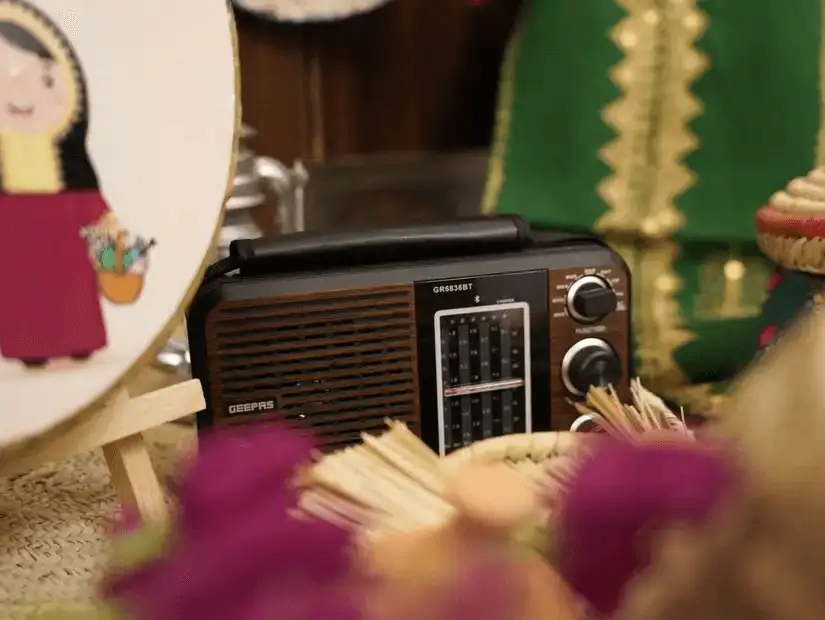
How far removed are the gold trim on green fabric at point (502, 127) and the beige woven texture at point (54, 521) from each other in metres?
0.47

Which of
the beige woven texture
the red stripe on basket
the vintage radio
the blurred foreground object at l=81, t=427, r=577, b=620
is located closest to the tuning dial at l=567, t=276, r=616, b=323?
the vintage radio

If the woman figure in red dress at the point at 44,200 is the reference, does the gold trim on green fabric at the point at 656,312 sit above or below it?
below

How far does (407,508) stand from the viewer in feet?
1.50

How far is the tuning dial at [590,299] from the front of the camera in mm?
781

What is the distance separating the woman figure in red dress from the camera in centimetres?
55

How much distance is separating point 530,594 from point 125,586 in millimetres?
115

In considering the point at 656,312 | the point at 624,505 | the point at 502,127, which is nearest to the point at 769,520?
the point at 624,505

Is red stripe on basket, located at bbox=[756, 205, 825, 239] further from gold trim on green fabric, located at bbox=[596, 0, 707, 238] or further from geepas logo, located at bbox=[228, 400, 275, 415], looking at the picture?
geepas logo, located at bbox=[228, 400, 275, 415]

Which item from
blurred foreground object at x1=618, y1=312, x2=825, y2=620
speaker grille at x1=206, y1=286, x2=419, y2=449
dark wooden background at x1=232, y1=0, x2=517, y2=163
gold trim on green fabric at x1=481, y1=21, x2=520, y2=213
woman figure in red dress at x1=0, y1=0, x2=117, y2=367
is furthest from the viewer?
dark wooden background at x1=232, y1=0, x2=517, y2=163

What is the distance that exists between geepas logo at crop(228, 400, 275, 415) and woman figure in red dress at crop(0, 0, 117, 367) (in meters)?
0.15

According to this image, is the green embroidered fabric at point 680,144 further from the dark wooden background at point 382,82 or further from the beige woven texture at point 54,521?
the beige woven texture at point 54,521

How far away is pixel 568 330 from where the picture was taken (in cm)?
79

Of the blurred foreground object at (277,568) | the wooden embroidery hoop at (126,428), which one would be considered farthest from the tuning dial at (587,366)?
the blurred foreground object at (277,568)

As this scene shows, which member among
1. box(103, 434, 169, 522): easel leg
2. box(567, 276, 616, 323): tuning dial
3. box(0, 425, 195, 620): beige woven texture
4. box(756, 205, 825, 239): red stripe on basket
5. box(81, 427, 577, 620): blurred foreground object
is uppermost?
box(756, 205, 825, 239): red stripe on basket
